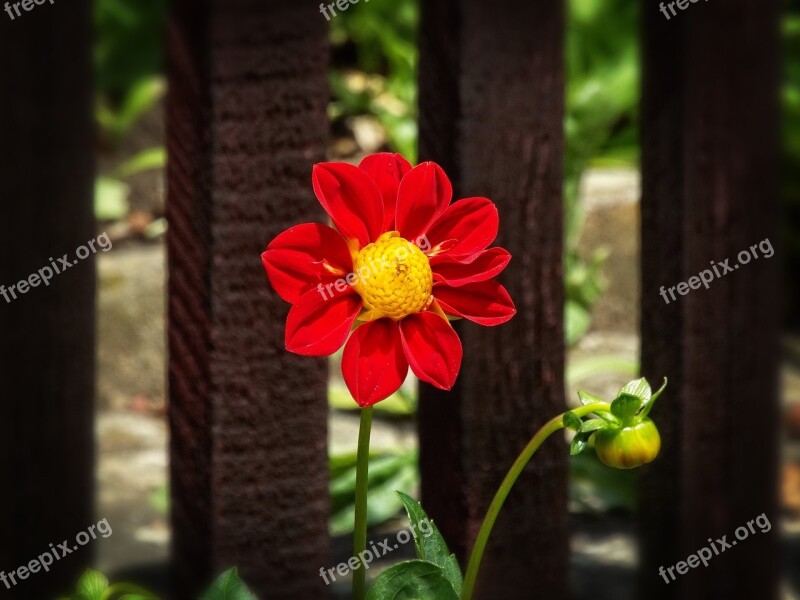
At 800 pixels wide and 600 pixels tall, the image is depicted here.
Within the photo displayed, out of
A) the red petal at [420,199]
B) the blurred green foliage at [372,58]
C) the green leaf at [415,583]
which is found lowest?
the green leaf at [415,583]

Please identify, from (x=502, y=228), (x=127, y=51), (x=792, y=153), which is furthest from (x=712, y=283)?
(x=127, y=51)

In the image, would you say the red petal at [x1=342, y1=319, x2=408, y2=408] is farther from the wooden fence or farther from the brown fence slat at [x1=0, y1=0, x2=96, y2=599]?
the brown fence slat at [x1=0, y1=0, x2=96, y2=599]

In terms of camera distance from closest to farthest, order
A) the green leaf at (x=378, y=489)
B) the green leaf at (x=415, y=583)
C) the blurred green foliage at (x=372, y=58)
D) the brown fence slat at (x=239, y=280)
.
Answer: the green leaf at (x=415, y=583)
the brown fence slat at (x=239, y=280)
the green leaf at (x=378, y=489)
the blurred green foliage at (x=372, y=58)

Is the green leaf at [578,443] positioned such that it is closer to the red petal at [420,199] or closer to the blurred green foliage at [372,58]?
the red petal at [420,199]

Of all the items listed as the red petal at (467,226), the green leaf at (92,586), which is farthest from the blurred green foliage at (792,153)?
the green leaf at (92,586)

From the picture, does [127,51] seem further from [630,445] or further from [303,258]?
[630,445]

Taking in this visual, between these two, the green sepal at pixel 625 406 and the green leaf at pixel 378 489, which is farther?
the green leaf at pixel 378 489

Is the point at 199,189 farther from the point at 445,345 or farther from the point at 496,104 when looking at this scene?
the point at 445,345
